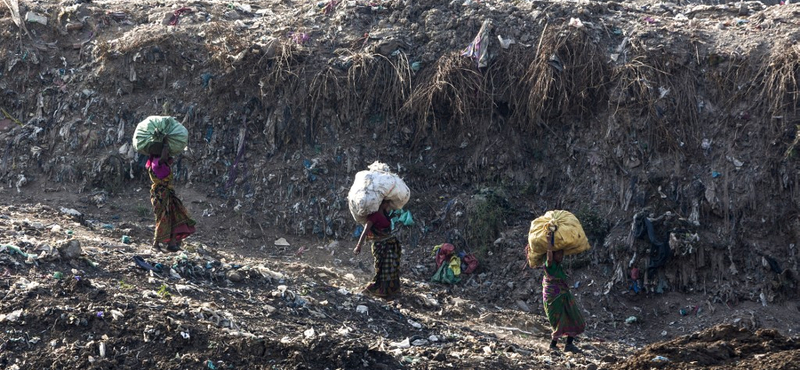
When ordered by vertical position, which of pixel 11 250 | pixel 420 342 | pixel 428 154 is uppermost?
pixel 428 154

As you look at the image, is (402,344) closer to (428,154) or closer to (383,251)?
(383,251)

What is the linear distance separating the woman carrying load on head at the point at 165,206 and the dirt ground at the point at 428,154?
0.22m

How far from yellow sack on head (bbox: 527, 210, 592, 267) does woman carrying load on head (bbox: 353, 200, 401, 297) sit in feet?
4.30

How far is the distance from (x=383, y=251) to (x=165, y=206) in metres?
1.91

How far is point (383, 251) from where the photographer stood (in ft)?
25.3

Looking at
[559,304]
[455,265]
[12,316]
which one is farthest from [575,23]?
[12,316]

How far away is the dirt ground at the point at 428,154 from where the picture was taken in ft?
26.4

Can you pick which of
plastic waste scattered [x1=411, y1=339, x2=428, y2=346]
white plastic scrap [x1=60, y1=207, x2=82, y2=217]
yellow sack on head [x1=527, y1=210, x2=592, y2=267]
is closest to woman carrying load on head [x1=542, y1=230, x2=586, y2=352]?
yellow sack on head [x1=527, y1=210, x2=592, y2=267]

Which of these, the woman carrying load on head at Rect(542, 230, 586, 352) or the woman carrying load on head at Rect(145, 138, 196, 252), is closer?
the woman carrying load on head at Rect(542, 230, 586, 352)

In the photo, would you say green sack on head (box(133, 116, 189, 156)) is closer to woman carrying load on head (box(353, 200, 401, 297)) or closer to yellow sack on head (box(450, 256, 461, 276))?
woman carrying load on head (box(353, 200, 401, 297))

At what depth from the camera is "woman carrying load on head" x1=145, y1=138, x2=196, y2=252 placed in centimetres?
782

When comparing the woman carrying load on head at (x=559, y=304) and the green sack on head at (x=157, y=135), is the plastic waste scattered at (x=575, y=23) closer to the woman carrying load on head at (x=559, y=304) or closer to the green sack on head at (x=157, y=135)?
the woman carrying load on head at (x=559, y=304)

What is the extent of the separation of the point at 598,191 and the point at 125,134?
5.43 meters

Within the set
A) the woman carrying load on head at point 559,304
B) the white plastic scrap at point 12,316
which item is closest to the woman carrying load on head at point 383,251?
the woman carrying load on head at point 559,304
